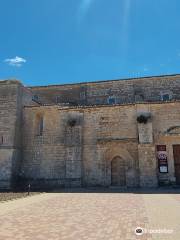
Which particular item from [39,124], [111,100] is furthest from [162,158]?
[39,124]

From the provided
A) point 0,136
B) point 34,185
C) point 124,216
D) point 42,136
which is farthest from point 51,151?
point 124,216

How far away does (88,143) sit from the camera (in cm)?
1984

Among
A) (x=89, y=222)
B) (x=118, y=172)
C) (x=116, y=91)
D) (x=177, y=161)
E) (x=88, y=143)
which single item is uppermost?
(x=116, y=91)

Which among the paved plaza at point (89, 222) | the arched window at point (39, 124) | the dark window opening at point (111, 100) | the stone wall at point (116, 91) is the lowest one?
the paved plaza at point (89, 222)

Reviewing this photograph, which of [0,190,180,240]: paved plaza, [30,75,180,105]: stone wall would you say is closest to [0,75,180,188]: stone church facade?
[30,75,180,105]: stone wall

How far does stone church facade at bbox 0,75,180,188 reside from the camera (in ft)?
60.7

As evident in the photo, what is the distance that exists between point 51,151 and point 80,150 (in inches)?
100

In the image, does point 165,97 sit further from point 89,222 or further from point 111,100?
point 89,222

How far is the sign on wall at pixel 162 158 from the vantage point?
1820cm

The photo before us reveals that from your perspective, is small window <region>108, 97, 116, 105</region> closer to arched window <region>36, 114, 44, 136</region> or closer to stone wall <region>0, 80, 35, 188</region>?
arched window <region>36, 114, 44, 136</region>

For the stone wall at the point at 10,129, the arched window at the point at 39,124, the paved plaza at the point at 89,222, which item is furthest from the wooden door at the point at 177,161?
the stone wall at the point at 10,129

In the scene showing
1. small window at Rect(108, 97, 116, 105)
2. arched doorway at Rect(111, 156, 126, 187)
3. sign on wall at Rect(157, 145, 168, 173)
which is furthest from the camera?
small window at Rect(108, 97, 116, 105)

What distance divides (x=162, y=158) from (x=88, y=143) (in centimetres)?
559

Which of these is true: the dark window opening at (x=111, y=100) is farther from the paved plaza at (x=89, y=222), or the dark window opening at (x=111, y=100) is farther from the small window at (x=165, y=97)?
the paved plaza at (x=89, y=222)
